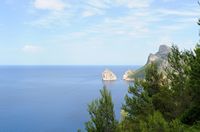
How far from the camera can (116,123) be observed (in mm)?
28047

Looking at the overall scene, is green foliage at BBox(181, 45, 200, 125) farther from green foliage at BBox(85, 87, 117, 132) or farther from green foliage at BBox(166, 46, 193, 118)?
green foliage at BBox(85, 87, 117, 132)

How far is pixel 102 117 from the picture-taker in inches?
1101

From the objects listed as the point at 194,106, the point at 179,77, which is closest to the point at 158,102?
the point at 179,77

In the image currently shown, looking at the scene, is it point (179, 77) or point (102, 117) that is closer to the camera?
point (102, 117)

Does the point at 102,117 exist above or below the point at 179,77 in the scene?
below

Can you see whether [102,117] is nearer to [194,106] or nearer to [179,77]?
[194,106]

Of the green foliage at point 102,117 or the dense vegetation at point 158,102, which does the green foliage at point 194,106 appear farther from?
the green foliage at point 102,117

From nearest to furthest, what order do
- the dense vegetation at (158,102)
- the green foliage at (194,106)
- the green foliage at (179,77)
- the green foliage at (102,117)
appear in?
the green foliage at (194,106), the dense vegetation at (158,102), the green foliage at (102,117), the green foliage at (179,77)

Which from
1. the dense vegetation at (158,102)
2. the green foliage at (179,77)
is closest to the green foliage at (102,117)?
the dense vegetation at (158,102)

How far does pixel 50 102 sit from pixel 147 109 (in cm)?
12919

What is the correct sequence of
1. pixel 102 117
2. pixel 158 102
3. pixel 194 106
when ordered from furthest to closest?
pixel 158 102 → pixel 102 117 → pixel 194 106

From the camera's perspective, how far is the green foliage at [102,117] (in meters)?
27.8

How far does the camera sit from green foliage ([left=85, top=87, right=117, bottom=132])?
2783 cm

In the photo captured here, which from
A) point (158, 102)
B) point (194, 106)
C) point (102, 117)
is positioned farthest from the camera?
point (158, 102)
